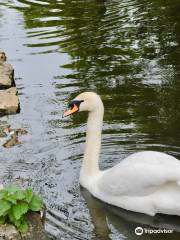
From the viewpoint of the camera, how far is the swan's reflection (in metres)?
6.16

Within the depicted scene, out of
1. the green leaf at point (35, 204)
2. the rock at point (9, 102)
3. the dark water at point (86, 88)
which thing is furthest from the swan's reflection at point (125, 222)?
the rock at point (9, 102)

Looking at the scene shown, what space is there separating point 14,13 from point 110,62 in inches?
208

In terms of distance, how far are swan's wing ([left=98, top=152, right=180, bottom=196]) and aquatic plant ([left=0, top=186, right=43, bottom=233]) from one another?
990 mm

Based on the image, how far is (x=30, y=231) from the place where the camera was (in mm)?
5809

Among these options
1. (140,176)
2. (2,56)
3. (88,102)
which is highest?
(88,102)

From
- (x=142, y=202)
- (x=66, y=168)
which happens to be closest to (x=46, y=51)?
(x=66, y=168)

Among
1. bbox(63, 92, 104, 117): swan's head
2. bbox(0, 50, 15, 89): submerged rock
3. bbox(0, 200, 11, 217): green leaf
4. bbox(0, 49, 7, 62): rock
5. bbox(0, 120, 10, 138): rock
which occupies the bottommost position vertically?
bbox(0, 49, 7, 62): rock

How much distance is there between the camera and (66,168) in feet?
24.7

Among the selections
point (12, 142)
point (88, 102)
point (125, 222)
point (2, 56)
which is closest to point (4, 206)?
point (125, 222)

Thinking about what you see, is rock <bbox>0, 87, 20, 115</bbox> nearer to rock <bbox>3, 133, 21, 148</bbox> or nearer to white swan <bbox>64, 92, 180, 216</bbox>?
rock <bbox>3, 133, 21, 148</bbox>

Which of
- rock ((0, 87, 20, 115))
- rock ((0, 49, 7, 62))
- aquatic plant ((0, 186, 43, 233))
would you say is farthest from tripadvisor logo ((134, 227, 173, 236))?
rock ((0, 49, 7, 62))

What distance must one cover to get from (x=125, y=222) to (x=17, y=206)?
3.88 feet

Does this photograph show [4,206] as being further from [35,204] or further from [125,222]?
[125,222]

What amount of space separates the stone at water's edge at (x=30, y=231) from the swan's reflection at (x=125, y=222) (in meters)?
0.52
